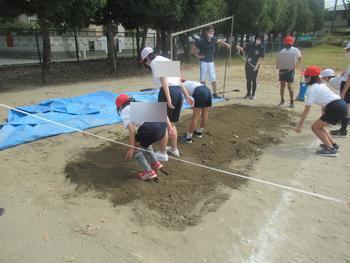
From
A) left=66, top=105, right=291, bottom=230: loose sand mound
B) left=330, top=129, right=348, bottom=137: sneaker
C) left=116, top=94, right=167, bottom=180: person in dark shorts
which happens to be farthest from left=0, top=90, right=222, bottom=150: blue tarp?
left=330, top=129, right=348, bottom=137: sneaker

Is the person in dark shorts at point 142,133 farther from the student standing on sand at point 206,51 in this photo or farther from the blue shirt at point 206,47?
the blue shirt at point 206,47

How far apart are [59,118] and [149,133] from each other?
3.44 m

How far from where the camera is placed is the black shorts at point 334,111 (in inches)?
203

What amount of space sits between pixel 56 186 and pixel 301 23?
180ft

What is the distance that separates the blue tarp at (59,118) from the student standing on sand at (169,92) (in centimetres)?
Answer: 231

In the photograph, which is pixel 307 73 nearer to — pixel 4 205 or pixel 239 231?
pixel 239 231

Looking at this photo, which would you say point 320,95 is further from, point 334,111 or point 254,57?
point 254,57

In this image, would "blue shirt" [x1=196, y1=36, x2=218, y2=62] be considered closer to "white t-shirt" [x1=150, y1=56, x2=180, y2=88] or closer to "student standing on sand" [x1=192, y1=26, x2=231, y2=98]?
"student standing on sand" [x1=192, y1=26, x2=231, y2=98]

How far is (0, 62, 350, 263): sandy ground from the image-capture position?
9.77 ft

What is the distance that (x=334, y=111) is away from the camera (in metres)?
5.18

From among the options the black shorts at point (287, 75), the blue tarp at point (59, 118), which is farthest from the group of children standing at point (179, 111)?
the blue tarp at point (59, 118)

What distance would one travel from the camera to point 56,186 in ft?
13.7

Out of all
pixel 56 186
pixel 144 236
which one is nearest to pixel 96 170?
pixel 56 186

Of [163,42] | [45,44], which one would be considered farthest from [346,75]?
[163,42]
